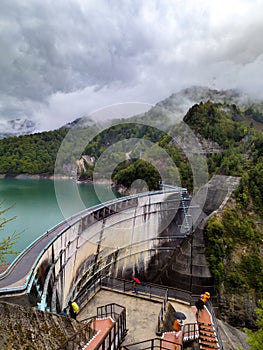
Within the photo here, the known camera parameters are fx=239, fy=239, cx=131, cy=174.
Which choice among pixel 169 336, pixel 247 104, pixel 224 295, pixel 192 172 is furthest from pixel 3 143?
pixel 247 104

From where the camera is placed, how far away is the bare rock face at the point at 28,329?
3.80m

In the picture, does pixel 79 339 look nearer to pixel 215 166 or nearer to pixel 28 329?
pixel 28 329

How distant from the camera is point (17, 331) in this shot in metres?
3.98

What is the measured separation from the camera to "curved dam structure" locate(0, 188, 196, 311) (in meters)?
8.34

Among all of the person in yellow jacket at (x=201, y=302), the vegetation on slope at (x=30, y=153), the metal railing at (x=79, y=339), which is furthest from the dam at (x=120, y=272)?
the vegetation on slope at (x=30, y=153)

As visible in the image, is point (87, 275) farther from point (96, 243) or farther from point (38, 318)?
point (38, 318)

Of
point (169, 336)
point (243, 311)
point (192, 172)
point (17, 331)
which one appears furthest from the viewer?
point (192, 172)

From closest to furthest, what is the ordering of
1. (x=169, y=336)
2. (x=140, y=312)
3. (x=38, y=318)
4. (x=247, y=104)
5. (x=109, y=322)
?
(x=38, y=318) → (x=109, y=322) → (x=169, y=336) → (x=140, y=312) → (x=247, y=104)

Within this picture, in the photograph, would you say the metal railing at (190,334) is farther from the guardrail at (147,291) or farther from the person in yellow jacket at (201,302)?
the guardrail at (147,291)

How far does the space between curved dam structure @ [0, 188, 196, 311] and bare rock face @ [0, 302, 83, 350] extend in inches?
101

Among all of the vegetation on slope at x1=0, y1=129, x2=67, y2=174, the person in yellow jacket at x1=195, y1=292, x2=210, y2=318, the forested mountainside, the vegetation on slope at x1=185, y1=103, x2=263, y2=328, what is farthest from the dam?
the vegetation on slope at x1=0, y1=129, x2=67, y2=174

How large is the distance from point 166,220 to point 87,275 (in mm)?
11296

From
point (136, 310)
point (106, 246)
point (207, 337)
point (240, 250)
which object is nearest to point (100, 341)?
point (136, 310)

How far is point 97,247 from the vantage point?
633 inches
